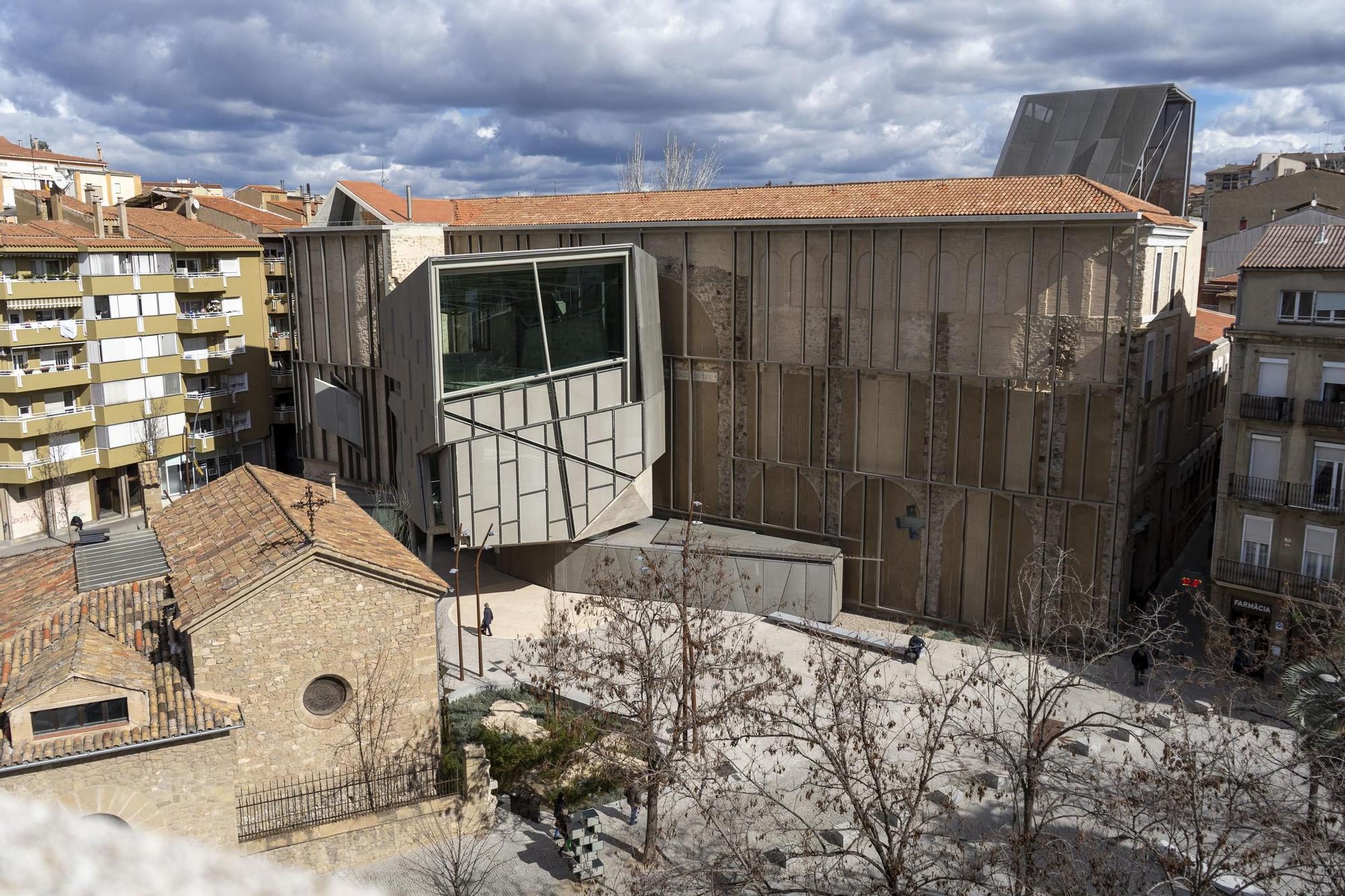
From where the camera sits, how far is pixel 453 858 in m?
18.9

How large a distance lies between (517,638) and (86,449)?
79.9 feet

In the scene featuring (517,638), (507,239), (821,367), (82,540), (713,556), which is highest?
(507,239)

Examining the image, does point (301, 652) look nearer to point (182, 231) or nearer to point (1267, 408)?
point (1267, 408)

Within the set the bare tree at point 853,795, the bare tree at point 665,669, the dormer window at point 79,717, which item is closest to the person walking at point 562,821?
the bare tree at point 665,669

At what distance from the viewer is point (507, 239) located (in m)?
38.4

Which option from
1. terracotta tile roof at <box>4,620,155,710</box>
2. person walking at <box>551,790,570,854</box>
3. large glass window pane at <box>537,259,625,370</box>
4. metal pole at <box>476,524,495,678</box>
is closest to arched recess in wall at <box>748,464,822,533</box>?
large glass window pane at <box>537,259,625,370</box>

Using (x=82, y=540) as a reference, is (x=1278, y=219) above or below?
above

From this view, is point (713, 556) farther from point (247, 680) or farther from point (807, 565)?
point (247, 680)

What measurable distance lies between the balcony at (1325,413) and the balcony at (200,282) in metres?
42.4

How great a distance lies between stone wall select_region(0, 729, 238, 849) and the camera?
17453mm

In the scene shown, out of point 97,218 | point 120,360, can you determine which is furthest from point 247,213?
point 120,360

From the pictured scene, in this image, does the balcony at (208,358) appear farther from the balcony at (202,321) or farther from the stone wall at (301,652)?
the stone wall at (301,652)

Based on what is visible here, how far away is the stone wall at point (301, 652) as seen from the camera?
19234 millimetres

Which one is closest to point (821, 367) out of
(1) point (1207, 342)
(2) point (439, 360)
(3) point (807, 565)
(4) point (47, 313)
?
(3) point (807, 565)
